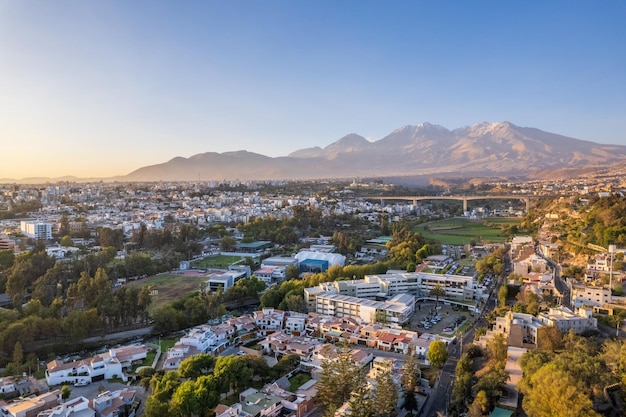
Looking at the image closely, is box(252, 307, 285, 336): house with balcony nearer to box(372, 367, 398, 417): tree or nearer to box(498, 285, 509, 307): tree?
box(372, 367, 398, 417): tree

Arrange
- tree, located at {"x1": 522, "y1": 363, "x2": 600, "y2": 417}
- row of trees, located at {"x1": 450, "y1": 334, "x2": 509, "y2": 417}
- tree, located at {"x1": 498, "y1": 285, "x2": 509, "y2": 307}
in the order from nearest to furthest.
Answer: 1. tree, located at {"x1": 522, "y1": 363, "x2": 600, "y2": 417}
2. row of trees, located at {"x1": 450, "y1": 334, "x2": 509, "y2": 417}
3. tree, located at {"x1": 498, "y1": 285, "x2": 509, "y2": 307}

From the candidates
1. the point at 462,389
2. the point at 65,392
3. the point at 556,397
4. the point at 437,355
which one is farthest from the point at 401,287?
the point at 65,392

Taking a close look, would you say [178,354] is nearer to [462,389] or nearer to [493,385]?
[462,389]

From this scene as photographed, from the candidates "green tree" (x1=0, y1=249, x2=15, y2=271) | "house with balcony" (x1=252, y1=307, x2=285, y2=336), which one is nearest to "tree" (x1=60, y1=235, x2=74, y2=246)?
"green tree" (x1=0, y1=249, x2=15, y2=271)

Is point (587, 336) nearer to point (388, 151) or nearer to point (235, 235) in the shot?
point (235, 235)

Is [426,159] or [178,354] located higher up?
[426,159]

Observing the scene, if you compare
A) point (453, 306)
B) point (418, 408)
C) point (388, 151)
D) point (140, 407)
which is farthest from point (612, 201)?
point (388, 151)
